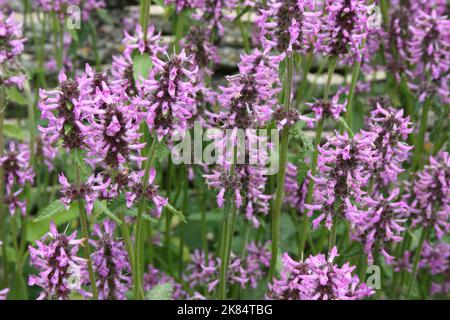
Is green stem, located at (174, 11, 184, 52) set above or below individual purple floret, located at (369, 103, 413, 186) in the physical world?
above

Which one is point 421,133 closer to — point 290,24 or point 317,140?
point 317,140

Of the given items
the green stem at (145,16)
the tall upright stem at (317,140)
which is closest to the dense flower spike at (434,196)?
the tall upright stem at (317,140)

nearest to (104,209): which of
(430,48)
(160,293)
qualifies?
(160,293)

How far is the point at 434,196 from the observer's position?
3893 millimetres

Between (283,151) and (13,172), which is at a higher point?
(283,151)

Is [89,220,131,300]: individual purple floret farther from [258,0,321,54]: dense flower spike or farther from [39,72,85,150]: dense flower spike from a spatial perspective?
[258,0,321,54]: dense flower spike

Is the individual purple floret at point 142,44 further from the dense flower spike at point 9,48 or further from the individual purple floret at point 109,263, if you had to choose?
the individual purple floret at point 109,263

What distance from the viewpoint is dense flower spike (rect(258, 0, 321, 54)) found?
128 inches

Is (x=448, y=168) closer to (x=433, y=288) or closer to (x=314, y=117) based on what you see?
(x=314, y=117)

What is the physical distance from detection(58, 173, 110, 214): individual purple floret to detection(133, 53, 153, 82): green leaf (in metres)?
0.68

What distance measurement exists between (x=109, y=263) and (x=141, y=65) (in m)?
0.96

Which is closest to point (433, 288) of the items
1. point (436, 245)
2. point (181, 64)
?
point (436, 245)

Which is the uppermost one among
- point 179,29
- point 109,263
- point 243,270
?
point 179,29

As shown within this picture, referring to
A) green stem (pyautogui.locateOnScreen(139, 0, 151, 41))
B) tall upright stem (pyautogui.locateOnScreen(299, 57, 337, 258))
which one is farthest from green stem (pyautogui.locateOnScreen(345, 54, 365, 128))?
green stem (pyautogui.locateOnScreen(139, 0, 151, 41))
